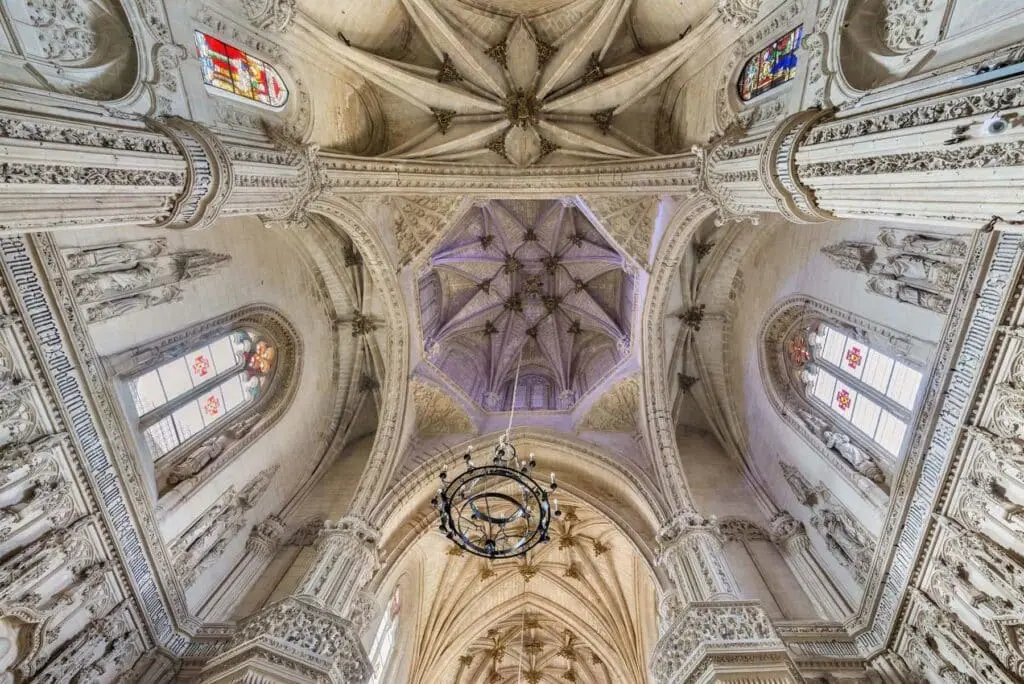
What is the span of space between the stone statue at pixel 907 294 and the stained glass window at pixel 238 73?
442 inches

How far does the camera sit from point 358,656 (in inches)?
316

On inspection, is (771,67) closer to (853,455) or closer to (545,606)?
(853,455)

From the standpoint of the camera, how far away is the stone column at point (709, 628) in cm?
683

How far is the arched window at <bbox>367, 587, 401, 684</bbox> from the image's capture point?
12.9 metres

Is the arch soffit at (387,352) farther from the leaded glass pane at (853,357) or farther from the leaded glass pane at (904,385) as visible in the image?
the leaded glass pane at (904,385)

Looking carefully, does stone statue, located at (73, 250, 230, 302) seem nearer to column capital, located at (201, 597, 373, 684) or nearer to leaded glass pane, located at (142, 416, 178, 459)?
leaded glass pane, located at (142, 416, 178, 459)

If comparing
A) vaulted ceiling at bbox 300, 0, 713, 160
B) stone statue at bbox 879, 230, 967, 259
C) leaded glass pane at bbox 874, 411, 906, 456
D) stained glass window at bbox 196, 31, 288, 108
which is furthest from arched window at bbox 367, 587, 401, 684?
stone statue at bbox 879, 230, 967, 259

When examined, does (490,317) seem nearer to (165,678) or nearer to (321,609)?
(321,609)

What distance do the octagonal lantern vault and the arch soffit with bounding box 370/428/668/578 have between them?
2507mm

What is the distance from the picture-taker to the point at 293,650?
287 inches

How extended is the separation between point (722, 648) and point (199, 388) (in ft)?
33.8

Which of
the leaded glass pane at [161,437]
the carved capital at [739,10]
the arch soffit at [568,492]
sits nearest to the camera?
the carved capital at [739,10]

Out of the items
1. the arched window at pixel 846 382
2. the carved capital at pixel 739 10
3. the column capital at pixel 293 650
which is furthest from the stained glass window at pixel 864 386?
the column capital at pixel 293 650

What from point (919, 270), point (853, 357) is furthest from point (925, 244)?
Answer: point (853, 357)
